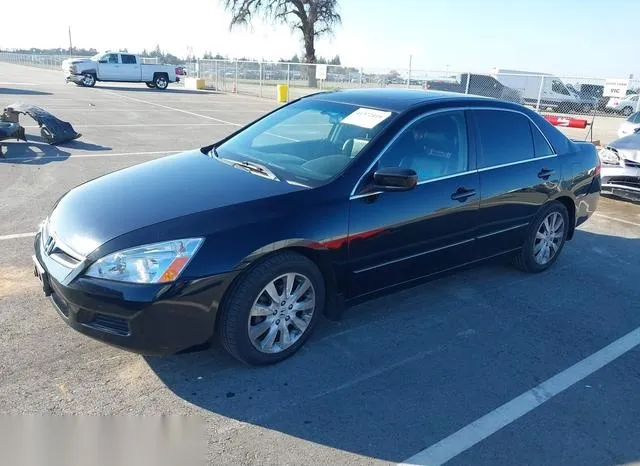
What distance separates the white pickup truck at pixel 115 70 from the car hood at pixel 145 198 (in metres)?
29.1

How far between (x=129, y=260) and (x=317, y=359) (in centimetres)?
135

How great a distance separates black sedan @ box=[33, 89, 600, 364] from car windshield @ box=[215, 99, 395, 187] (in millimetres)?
16

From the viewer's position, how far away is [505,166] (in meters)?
4.46

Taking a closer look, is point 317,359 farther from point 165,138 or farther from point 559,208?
point 165,138

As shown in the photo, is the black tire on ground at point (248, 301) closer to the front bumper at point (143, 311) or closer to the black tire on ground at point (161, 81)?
the front bumper at point (143, 311)

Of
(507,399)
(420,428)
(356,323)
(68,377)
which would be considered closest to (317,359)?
(356,323)

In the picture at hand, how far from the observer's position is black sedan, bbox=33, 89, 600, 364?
2.86m

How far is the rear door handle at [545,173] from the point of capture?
4.79 meters

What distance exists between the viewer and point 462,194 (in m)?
4.07

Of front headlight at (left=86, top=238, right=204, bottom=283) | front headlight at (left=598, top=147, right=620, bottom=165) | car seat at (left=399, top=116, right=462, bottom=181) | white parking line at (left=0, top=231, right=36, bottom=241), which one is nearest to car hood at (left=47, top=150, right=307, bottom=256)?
front headlight at (left=86, top=238, right=204, bottom=283)

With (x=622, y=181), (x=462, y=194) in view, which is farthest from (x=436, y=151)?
(x=622, y=181)

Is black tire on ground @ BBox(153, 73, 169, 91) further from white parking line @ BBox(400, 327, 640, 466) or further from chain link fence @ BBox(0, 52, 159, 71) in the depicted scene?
chain link fence @ BBox(0, 52, 159, 71)

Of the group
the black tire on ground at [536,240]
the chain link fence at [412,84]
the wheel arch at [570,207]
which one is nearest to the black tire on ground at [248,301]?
the black tire on ground at [536,240]

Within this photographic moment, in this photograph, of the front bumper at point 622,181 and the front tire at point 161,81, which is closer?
the front bumper at point 622,181
